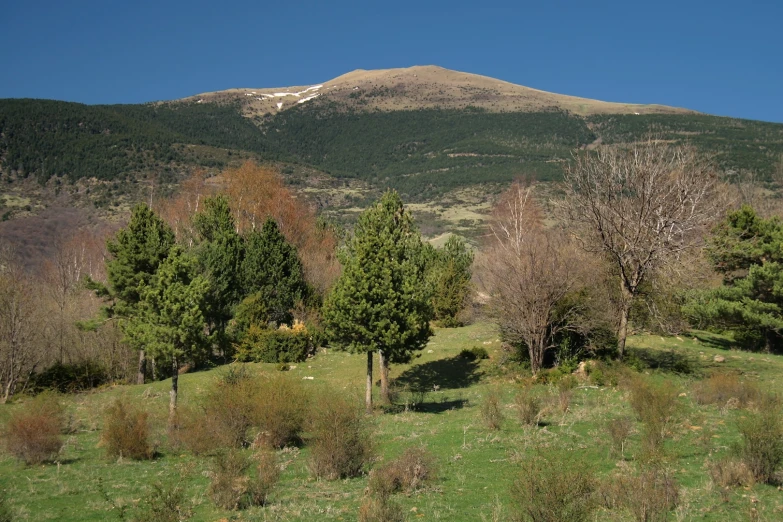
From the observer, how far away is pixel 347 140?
160125mm

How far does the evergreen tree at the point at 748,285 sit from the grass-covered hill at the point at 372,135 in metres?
38.3

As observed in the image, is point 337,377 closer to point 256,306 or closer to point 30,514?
point 256,306

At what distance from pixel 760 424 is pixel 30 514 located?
1301cm

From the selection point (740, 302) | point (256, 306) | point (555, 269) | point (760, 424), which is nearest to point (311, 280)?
point (256, 306)

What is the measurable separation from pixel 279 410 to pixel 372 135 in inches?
5828

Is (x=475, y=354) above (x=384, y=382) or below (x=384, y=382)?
below

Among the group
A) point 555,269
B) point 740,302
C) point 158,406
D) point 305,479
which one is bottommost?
point 158,406

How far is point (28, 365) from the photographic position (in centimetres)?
3222

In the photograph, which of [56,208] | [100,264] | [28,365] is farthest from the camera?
[56,208]

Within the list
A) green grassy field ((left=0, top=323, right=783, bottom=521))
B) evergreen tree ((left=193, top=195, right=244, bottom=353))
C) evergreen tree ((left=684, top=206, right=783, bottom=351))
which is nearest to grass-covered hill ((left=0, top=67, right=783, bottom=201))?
evergreen tree ((left=684, top=206, right=783, bottom=351))

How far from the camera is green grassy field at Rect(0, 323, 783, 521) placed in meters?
10.8

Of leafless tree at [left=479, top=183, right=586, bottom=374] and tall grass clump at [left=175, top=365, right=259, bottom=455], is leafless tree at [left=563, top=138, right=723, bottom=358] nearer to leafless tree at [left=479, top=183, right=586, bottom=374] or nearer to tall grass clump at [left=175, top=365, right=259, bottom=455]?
leafless tree at [left=479, top=183, right=586, bottom=374]

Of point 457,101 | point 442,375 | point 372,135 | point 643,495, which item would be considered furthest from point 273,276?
point 457,101

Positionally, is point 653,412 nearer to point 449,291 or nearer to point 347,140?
point 449,291
